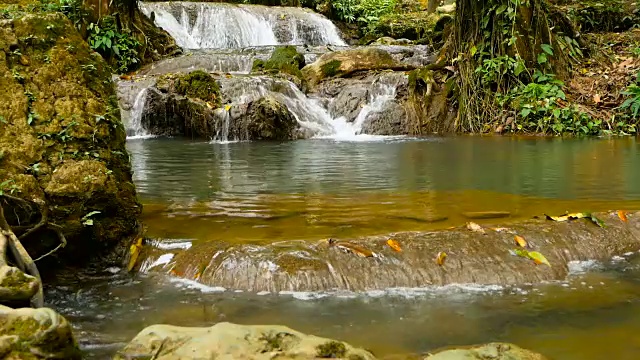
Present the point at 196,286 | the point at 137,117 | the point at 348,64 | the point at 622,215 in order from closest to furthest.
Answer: the point at 196,286
the point at 622,215
the point at 137,117
the point at 348,64

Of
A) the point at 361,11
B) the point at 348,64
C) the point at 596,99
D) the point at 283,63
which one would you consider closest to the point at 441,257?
the point at 596,99

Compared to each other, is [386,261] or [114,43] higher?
[114,43]

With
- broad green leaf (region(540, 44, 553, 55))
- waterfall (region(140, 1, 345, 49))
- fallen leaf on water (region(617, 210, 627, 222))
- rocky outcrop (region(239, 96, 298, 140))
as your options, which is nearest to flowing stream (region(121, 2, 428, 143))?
waterfall (region(140, 1, 345, 49))

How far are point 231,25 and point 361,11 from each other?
19.9ft

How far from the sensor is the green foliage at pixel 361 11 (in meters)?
21.8

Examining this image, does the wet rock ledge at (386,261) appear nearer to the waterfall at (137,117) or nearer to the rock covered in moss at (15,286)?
the rock covered in moss at (15,286)

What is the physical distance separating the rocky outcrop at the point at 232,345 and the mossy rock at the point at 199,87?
9.74 m

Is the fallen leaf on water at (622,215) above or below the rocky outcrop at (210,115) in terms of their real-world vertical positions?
below

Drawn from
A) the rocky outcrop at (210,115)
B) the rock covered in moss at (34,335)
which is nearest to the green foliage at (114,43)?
the rocky outcrop at (210,115)

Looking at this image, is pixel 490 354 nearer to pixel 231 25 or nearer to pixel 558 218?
pixel 558 218

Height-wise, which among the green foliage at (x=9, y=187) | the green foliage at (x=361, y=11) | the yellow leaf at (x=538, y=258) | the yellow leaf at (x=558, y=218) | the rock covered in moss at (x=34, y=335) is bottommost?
the yellow leaf at (x=538, y=258)

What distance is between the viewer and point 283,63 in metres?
13.4

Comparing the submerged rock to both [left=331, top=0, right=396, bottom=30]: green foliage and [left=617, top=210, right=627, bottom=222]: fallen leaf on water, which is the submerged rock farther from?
[left=331, top=0, right=396, bottom=30]: green foliage

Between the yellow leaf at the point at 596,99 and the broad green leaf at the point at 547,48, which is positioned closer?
the yellow leaf at the point at 596,99
